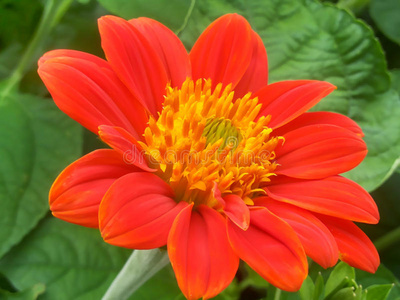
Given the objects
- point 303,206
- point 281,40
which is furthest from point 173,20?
point 303,206

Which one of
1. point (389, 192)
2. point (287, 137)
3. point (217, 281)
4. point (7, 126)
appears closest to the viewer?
point (217, 281)

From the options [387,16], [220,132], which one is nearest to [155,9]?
[220,132]

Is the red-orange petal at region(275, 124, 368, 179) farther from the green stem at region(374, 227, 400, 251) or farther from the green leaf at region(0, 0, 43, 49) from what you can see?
the green leaf at region(0, 0, 43, 49)

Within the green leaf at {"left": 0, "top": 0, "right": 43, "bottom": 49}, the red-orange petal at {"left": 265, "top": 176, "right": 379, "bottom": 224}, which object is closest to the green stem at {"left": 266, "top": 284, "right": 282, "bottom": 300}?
the red-orange petal at {"left": 265, "top": 176, "right": 379, "bottom": 224}

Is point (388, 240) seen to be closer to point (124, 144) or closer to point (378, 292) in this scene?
point (378, 292)

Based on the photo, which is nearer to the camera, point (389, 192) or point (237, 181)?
point (237, 181)

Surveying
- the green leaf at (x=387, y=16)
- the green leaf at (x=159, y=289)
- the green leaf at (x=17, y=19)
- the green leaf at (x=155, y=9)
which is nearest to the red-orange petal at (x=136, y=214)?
the green leaf at (x=159, y=289)

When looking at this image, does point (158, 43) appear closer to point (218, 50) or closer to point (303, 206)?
point (218, 50)

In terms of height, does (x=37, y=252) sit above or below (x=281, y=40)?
below
